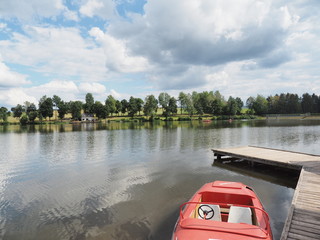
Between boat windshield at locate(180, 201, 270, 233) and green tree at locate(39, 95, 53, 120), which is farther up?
green tree at locate(39, 95, 53, 120)

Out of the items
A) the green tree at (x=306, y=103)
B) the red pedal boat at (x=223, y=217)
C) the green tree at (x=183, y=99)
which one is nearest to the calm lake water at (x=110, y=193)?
the red pedal boat at (x=223, y=217)

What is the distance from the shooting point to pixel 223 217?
8188 mm

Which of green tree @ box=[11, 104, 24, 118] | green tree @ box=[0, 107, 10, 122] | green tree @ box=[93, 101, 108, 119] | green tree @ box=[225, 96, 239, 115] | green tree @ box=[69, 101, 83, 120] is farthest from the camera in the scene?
green tree @ box=[69, 101, 83, 120]

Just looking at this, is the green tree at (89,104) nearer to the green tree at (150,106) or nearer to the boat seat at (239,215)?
the green tree at (150,106)

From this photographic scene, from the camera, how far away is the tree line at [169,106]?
121 metres

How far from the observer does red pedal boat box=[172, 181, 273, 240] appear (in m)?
5.59

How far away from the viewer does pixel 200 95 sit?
448 feet

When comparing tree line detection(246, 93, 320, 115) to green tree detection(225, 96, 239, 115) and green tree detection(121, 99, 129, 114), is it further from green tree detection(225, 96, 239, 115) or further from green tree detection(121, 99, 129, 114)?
green tree detection(121, 99, 129, 114)

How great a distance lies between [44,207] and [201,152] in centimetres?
1739

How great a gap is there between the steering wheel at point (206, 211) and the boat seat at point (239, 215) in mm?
745

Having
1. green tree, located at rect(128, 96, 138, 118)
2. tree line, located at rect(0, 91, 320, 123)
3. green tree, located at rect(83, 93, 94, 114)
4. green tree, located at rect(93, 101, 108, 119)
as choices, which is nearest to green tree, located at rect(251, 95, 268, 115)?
tree line, located at rect(0, 91, 320, 123)

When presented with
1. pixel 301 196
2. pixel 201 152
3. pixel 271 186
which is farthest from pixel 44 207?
pixel 201 152

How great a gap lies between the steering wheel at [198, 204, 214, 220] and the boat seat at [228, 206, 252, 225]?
75 cm

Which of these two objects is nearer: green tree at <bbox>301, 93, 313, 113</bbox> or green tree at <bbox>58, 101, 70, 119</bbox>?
green tree at <bbox>301, 93, 313, 113</bbox>
